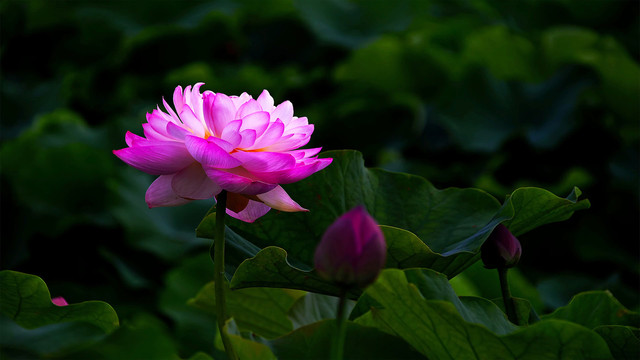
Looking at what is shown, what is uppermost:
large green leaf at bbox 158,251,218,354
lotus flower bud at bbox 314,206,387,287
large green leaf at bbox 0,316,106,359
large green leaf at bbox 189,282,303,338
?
lotus flower bud at bbox 314,206,387,287

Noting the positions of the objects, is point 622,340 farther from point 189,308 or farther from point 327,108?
point 327,108

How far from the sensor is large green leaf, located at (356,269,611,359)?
0.42 metres

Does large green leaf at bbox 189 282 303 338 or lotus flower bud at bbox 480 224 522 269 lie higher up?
lotus flower bud at bbox 480 224 522 269

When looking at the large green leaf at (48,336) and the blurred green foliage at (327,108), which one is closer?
the large green leaf at (48,336)

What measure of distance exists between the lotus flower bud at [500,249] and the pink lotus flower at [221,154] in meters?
0.14

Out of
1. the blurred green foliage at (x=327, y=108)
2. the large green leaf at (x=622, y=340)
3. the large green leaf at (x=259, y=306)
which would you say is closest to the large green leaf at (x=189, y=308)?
the blurred green foliage at (x=327, y=108)

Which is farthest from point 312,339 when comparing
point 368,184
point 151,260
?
point 151,260

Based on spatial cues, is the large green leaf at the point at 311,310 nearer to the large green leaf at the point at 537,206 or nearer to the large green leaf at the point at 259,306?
the large green leaf at the point at 259,306

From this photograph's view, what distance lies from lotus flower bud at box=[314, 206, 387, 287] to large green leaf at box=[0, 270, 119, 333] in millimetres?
177

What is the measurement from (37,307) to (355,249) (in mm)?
232

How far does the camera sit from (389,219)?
0.64 meters

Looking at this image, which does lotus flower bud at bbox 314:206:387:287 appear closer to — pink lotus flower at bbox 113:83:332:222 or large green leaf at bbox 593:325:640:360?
pink lotus flower at bbox 113:83:332:222

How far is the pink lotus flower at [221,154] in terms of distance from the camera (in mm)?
453

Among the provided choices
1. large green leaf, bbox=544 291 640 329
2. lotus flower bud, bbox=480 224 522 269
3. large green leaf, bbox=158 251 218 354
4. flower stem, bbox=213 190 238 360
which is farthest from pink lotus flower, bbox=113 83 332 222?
large green leaf, bbox=158 251 218 354
